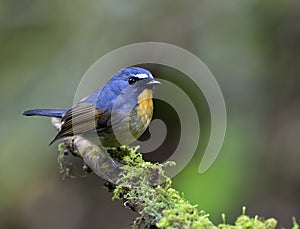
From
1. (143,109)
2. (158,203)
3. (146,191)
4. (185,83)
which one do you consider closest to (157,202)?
(158,203)

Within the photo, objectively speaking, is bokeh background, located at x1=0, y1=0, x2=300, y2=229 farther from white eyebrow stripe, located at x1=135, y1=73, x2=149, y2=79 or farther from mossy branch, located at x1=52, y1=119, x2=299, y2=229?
white eyebrow stripe, located at x1=135, y1=73, x2=149, y2=79

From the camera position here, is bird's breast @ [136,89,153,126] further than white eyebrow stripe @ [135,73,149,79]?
Yes

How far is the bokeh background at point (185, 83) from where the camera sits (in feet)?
15.4

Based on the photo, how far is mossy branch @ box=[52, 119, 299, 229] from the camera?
1.91 metres

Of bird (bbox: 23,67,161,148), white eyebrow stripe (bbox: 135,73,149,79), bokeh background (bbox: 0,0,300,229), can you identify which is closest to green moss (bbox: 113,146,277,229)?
bird (bbox: 23,67,161,148)

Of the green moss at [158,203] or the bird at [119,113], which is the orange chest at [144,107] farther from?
the green moss at [158,203]

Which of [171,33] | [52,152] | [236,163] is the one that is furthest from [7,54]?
[236,163]

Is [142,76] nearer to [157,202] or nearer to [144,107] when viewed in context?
[144,107]

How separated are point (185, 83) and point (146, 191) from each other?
2.78 metres

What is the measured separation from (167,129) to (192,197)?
102 centimetres

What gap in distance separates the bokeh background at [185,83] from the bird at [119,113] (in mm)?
1472

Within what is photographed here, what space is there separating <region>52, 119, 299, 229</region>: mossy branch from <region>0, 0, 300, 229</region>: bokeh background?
61.4 inches

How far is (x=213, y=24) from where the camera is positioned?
4.83 metres

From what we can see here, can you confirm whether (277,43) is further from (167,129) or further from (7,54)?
(7,54)
